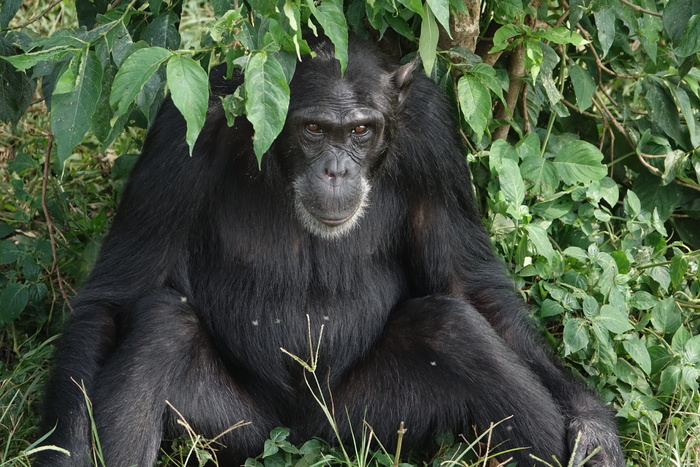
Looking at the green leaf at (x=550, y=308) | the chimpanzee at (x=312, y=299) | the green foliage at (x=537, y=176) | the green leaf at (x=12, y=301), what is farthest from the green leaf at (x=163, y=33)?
the green leaf at (x=550, y=308)

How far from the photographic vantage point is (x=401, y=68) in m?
5.61

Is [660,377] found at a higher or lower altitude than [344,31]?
lower

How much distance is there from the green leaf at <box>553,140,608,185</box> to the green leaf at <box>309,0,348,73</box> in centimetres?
277

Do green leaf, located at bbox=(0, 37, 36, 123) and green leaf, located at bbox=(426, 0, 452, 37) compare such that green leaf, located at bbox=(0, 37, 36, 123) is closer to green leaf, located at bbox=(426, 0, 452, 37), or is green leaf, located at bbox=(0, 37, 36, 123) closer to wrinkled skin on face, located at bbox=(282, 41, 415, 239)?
wrinkled skin on face, located at bbox=(282, 41, 415, 239)

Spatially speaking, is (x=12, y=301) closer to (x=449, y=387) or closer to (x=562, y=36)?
(x=449, y=387)

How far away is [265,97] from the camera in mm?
3922

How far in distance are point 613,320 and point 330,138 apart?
206 cm

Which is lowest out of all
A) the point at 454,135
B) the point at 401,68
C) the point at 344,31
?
the point at 454,135

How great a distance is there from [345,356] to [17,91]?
257 centimetres

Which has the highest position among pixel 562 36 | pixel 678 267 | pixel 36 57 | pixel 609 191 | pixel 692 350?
pixel 36 57

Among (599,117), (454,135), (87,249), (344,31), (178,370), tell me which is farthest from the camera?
(599,117)

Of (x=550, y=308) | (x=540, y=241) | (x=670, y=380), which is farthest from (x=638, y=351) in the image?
(x=540, y=241)

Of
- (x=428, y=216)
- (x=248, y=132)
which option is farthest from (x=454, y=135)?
(x=248, y=132)

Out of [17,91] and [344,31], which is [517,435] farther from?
[17,91]
